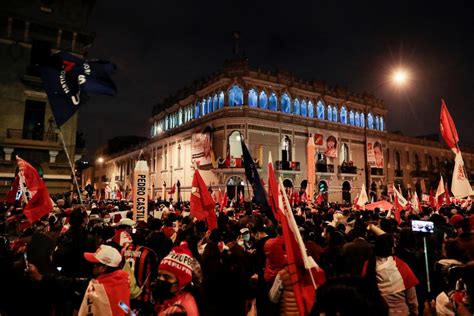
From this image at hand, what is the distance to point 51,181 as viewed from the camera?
790 inches

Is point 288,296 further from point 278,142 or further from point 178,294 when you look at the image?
point 278,142

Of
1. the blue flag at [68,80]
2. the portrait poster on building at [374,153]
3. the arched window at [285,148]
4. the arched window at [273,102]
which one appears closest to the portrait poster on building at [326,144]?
the arched window at [285,148]

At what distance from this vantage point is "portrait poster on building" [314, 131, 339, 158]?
35.3 meters

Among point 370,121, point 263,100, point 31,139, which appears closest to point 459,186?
point 31,139

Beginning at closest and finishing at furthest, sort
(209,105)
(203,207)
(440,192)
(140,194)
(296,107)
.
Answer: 1. (203,207)
2. (140,194)
3. (440,192)
4. (209,105)
5. (296,107)

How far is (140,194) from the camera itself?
9.38 metres

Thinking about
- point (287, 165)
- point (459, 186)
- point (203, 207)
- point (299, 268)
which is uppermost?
point (287, 165)

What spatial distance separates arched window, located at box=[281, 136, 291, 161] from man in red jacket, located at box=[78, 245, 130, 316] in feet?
100

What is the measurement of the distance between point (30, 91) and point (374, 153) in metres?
36.3

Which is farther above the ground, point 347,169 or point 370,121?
point 370,121

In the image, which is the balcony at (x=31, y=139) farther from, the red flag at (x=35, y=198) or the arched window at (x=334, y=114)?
the arched window at (x=334, y=114)

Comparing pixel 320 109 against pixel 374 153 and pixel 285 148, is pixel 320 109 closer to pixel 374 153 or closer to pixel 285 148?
pixel 285 148

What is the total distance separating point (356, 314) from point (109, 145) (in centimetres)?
6926

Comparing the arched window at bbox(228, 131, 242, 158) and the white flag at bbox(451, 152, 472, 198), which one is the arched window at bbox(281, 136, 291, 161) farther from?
the white flag at bbox(451, 152, 472, 198)
